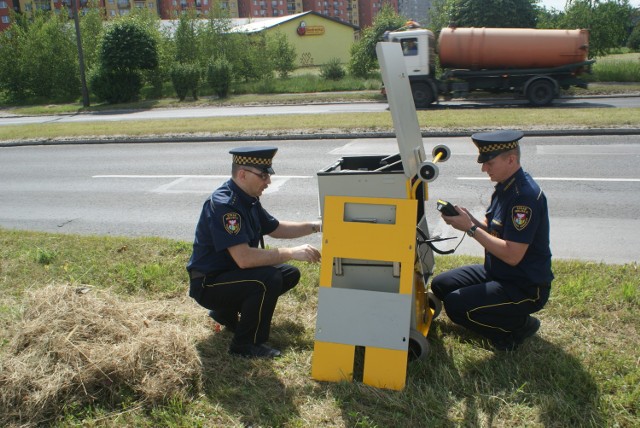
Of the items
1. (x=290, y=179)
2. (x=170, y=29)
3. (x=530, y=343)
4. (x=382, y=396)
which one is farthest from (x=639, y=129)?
(x=170, y=29)

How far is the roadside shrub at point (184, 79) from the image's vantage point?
31.6m

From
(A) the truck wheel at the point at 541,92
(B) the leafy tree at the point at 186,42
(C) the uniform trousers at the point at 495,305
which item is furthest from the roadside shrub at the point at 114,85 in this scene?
(C) the uniform trousers at the point at 495,305

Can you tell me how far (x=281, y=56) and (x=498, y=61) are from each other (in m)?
22.8

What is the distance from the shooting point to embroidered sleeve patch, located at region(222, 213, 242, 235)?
3.93 meters

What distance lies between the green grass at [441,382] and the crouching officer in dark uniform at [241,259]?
0.78 ft

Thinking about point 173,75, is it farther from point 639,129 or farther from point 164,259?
point 164,259

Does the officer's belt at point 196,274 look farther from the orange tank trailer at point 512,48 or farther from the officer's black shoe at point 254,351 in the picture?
the orange tank trailer at point 512,48

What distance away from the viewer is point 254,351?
4.12m

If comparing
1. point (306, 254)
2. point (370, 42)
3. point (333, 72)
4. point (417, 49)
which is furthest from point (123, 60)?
point (306, 254)

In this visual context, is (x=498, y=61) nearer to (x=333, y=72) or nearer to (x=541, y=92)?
(x=541, y=92)

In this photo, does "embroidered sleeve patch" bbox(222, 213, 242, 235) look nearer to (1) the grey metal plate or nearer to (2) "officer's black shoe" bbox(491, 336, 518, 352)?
(1) the grey metal plate

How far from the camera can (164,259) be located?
6094 millimetres

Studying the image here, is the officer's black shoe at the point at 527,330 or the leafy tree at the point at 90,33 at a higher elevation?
the leafy tree at the point at 90,33

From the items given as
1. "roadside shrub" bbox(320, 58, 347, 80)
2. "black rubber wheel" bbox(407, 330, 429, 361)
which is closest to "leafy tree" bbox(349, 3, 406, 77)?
"roadside shrub" bbox(320, 58, 347, 80)
